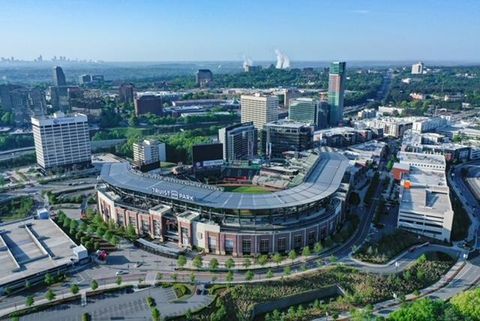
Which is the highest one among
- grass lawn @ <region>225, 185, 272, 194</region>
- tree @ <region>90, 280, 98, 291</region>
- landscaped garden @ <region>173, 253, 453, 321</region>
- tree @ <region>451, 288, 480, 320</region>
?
tree @ <region>451, 288, 480, 320</region>

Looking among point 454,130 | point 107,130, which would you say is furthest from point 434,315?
point 107,130

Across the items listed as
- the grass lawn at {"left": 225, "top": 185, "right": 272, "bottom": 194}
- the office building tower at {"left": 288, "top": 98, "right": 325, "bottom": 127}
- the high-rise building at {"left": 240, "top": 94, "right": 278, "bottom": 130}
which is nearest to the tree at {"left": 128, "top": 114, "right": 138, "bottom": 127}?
the high-rise building at {"left": 240, "top": 94, "right": 278, "bottom": 130}

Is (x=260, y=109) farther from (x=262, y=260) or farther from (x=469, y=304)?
(x=469, y=304)

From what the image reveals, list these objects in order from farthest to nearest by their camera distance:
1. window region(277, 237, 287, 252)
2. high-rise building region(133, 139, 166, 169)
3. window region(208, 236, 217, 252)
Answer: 1. high-rise building region(133, 139, 166, 169)
2. window region(208, 236, 217, 252)
3. window region(277, 237, 287, 252)

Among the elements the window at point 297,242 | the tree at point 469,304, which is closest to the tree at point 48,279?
the window at point 297,242

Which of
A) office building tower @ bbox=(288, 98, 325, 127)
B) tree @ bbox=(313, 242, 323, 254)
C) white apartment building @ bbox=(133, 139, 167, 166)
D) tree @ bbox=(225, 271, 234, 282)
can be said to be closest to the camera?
tree @ bbox=(225, 271, 234, 282)

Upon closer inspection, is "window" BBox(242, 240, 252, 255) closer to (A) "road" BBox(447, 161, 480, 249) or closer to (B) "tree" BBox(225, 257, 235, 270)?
(B) "tree" BBox(225, 257, 235, 270)
